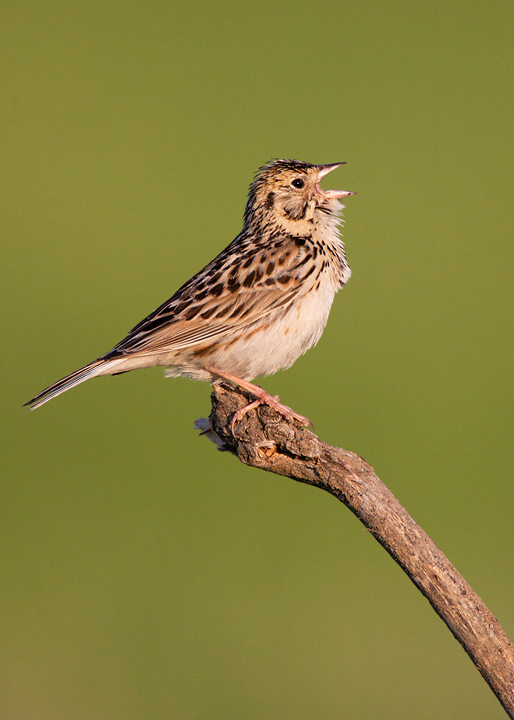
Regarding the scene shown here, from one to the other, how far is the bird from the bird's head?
0.12 m

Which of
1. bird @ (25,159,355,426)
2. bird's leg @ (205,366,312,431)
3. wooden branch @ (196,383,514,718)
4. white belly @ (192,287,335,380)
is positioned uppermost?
bird @ (25,159,355,426)

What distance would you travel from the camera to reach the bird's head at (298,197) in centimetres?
564

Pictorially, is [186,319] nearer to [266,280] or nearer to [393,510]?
[266,280]

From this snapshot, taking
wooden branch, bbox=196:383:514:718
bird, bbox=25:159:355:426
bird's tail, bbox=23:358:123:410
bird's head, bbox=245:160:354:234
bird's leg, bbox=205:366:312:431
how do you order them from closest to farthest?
wooden branch, bbox=196:383:514:718
bird's leg, bbox=205:366:312:431
bird's tail, bbox=23:358:123:410
bird, bbox=25:159:355:426
bird's head, bbox=245:160:354:234

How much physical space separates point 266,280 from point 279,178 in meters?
0.99

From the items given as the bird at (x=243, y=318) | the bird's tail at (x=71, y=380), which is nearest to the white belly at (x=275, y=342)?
the bird at (x=243, y=318)

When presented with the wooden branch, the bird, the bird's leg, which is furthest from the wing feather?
the wooden branch

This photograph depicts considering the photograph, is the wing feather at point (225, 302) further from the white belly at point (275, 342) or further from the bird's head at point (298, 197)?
the bird's head at point (298, 197)

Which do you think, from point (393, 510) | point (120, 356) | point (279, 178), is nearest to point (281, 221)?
point (279, 178)

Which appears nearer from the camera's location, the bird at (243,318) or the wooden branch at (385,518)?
the wooden branch at (385,518)

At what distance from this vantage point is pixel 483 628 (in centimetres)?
301

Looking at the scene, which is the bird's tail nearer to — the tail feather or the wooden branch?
the tail feather

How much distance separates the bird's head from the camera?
5.64 metres

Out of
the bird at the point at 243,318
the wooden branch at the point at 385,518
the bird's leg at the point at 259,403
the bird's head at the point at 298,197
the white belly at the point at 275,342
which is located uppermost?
the bird's head at the point at 298,197
